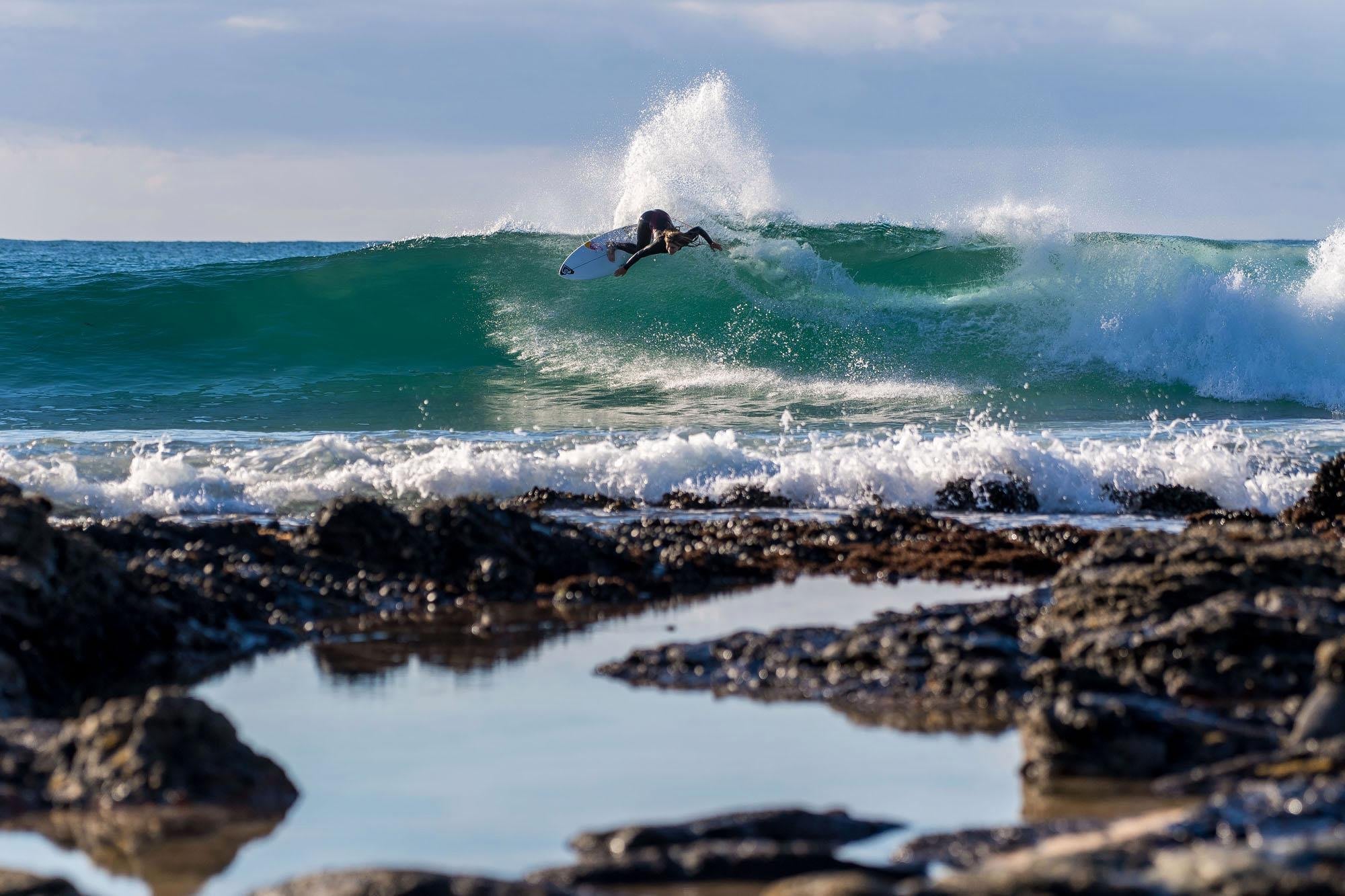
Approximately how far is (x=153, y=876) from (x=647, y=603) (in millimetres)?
4128

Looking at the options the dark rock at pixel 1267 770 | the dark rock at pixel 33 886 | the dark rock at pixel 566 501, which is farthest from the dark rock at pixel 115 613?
the dark rock at pixel 566 501

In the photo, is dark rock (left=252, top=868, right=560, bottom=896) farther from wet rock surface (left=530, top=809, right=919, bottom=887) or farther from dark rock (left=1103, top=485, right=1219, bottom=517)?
dark rock (left=1103, top=485, right=1219, bottom=517)

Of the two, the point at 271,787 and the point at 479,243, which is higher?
the point at 479,243

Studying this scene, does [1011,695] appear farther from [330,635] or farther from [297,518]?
[297,518]

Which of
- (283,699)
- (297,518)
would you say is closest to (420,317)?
(297,518)

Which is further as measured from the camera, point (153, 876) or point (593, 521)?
point (593, 521)

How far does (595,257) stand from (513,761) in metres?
16.4

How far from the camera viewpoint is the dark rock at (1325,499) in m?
10.6

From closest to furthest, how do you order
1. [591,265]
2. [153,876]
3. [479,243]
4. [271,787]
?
[153,876]
[271,787]
[591,265]
[479,243]

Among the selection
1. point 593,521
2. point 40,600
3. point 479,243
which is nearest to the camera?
point 40,600

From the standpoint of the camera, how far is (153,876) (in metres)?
3.84

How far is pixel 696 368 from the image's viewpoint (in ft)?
71.6

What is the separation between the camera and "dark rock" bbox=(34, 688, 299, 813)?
4324 mm

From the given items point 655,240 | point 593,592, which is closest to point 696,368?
point 655,240
